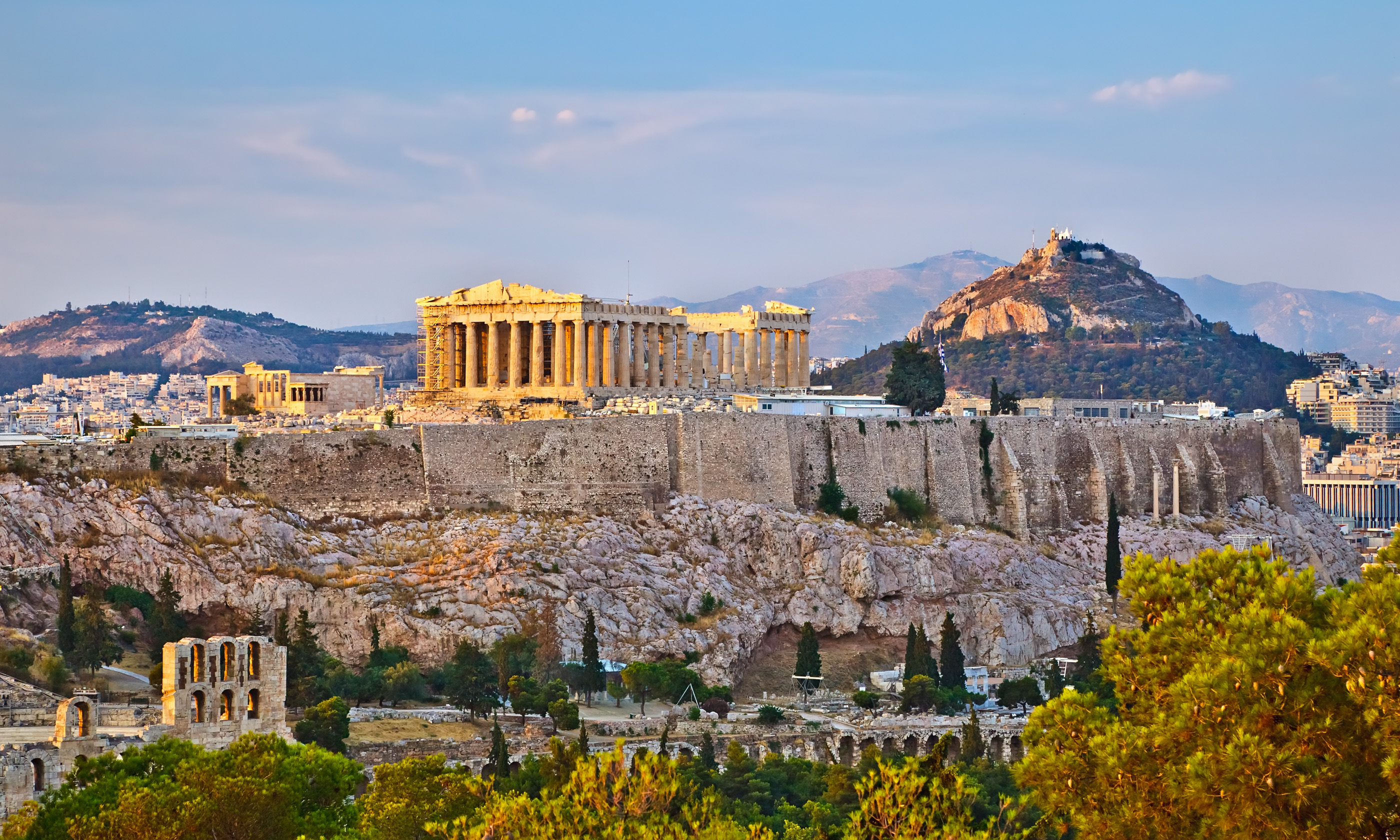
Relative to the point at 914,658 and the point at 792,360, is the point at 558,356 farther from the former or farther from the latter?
the point at 914,658

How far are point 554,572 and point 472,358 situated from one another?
52.1 ft

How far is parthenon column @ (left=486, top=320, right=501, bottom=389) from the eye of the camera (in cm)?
6881

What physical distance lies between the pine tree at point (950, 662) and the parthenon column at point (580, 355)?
15586 millimetres

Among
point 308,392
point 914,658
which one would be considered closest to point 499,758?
point 914,658

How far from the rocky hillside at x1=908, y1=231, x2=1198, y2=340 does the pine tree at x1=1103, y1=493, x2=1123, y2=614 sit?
Answer: 82454mm

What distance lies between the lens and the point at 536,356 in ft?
223

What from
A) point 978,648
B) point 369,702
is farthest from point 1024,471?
point 369,702

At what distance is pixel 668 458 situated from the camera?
61719 millimetres

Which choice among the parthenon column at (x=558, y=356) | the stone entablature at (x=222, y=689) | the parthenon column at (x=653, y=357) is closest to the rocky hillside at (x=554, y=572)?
the parthenon column at (x=558, y=356)

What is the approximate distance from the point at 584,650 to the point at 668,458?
440 inches

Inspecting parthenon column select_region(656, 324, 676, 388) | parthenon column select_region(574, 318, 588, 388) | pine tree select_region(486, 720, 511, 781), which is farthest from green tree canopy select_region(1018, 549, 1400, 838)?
parthenon column select_region(656, 324, 676, 388)

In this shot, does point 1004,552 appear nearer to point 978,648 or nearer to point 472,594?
point 978,648

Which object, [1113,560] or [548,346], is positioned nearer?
[1113,560]

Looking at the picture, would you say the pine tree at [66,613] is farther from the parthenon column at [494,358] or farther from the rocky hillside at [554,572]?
the parthenon column at [494,358]
